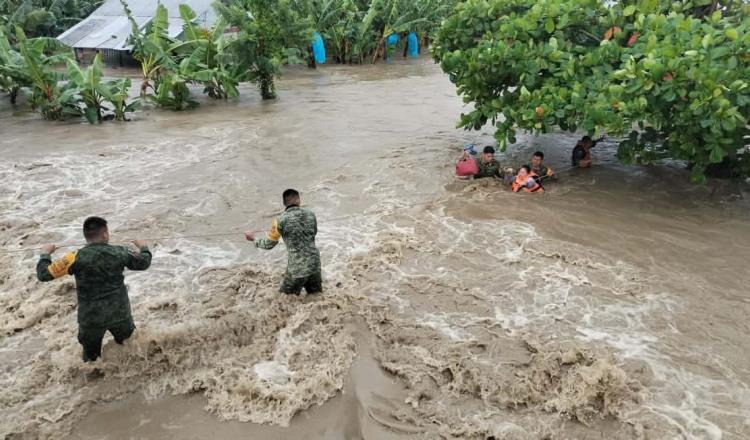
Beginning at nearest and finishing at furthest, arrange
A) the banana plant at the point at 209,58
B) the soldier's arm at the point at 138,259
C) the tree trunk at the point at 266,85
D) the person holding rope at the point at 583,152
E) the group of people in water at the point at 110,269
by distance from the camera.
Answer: the group of people in water at the point at 110,269 → the soldier's arm at the point at 138,259 → the person holding rope at the point at 583,152 → the banana plant at the point at 209,58 → the tree trunk at the point at 266,85

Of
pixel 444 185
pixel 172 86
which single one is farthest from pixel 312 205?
pixel 172 86

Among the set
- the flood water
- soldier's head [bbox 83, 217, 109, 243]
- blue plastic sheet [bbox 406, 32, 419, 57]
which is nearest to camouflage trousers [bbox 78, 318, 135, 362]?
the flood water

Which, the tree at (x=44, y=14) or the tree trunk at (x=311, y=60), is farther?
the tree trunk at (x=311, y=60)

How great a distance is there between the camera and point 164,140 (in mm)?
11531

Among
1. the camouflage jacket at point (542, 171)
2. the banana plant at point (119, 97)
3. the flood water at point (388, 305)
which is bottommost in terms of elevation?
the flood water at point (388, 305)

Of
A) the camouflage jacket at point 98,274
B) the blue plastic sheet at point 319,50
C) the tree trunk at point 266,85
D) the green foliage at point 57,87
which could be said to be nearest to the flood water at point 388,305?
the camouflage jacket at point 98,274

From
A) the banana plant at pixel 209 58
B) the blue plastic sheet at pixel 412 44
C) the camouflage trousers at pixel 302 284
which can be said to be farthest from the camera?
the blue plastic sheet at pixel 412 44

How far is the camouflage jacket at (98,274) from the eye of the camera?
3.91 m

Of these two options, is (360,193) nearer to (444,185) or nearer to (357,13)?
(444,185)

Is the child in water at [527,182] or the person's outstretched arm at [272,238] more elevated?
the person's outstretched arm at [272,238]

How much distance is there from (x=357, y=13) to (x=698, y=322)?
1965 centimetres

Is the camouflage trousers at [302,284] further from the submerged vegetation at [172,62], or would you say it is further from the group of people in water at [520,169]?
the submerged vegetation at [172,62]

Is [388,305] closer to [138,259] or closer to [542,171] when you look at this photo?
[138,259]

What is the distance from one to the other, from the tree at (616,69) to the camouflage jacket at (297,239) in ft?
13.7
